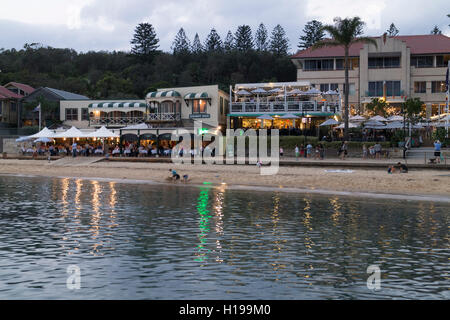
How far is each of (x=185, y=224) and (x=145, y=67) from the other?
330 feet

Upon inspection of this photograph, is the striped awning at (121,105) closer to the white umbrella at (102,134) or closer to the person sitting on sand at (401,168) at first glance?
the white umbrella at (102,134)

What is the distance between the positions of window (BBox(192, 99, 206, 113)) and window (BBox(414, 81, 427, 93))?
27.7 m

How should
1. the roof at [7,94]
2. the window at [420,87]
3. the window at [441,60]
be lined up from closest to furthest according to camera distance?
the window at [420,87]
the window at [441,60]
the roof at [7,94]

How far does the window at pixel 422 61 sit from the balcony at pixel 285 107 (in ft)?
50.7

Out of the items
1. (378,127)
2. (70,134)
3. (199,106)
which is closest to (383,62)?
(378,127)

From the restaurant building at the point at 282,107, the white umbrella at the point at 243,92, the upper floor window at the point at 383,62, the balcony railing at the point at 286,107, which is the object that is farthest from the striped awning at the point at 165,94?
the upper floor window at the point at 383,62

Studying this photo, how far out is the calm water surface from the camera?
11891 mm

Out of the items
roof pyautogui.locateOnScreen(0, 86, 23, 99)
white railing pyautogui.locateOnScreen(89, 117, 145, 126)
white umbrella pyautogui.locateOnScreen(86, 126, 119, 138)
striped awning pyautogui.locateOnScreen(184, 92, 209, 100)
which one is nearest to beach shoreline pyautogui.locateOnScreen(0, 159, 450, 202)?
white umbrella pyautogui.locateOnScreen(86, 126, 119, 138)

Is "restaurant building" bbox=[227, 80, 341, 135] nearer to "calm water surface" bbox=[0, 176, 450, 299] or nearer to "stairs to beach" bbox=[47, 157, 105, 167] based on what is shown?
"stairs to beach" bbox=[47, 157, 105, 167]

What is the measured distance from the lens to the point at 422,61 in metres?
62.5

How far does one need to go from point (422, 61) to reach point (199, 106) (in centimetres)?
2988

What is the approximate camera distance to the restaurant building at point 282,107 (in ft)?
170

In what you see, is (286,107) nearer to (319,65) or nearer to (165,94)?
(165,94)
